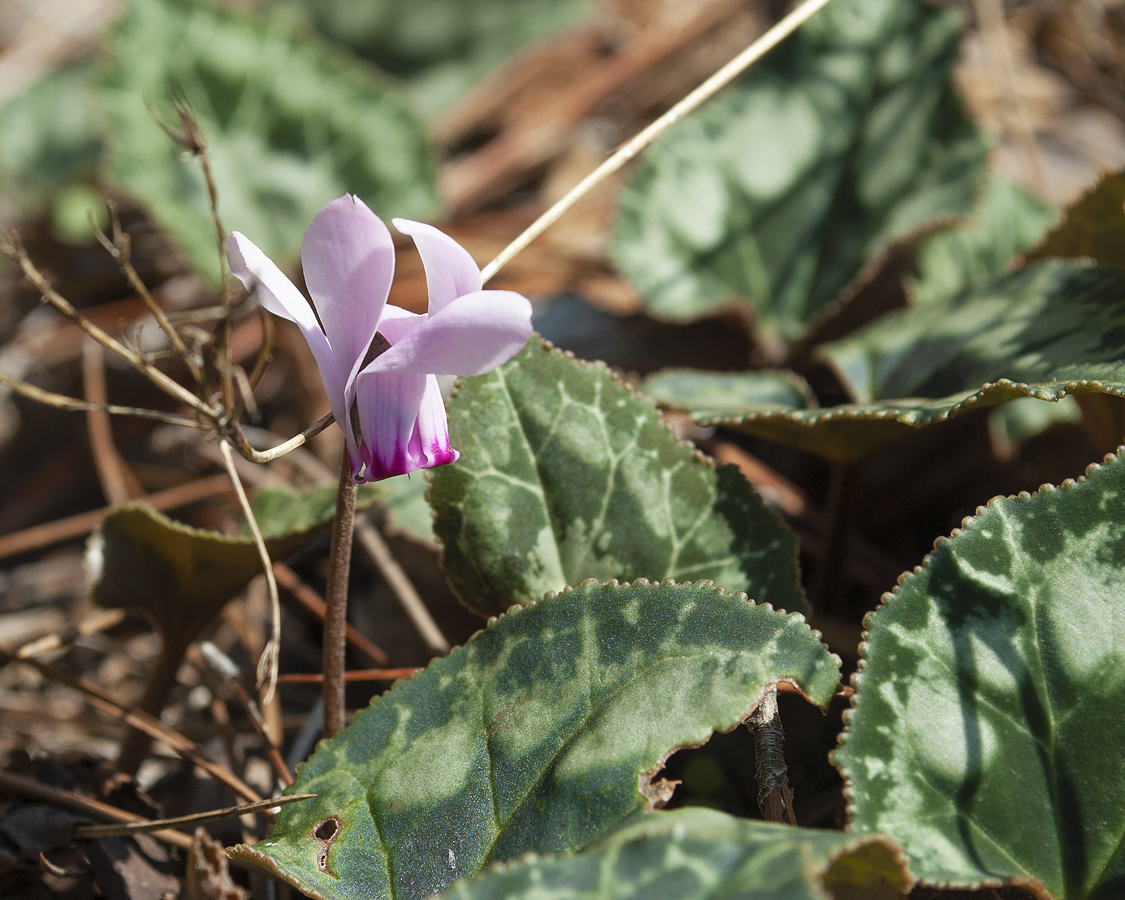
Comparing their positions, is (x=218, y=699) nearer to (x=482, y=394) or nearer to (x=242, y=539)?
(x=242, y=539)

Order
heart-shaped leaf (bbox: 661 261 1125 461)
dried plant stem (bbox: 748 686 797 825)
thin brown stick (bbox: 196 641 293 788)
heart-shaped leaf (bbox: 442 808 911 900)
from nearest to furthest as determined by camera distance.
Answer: heart-shaped leaf (bbox: 442 808 911 900) → dried plant stem (bbox: 748 686 797 825) → heart-shaped leaf (bbox: 661 261 1125 461) → thin brown stick (bbox: 196 641 293 788)

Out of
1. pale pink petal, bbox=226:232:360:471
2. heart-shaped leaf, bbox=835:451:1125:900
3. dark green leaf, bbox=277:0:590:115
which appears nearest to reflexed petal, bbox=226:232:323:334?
pale pink petal, bbox=226:232:360:471

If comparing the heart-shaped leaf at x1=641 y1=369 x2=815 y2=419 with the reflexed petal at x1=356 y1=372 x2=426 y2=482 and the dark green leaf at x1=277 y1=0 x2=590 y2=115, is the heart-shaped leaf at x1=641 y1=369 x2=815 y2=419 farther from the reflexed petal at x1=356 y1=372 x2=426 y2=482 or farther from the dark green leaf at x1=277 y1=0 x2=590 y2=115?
the dark green leaf at x1=277 y1=0 x2=590 y2=115

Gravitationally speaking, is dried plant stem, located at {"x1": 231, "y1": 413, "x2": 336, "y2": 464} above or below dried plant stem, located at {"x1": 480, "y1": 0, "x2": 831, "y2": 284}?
below

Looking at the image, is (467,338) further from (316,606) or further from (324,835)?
(316,606)

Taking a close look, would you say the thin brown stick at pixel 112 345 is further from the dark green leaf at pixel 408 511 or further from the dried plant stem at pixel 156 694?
the dried plant stem at pixel 156 694

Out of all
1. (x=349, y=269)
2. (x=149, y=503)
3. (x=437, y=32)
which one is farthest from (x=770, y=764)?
(x=437, y=32)

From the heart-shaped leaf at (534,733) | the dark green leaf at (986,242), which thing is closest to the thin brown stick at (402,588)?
the heart-shaped leaf at (534,733)
